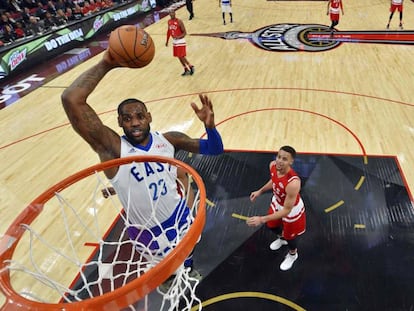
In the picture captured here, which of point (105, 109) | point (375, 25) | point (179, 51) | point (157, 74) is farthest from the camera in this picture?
point (375, 25)

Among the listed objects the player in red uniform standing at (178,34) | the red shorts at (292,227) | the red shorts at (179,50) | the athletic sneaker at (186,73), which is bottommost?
the athletic sneaker at (186,73)

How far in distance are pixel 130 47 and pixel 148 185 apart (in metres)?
1.07

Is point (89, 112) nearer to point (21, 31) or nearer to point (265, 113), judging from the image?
point (265, 113)

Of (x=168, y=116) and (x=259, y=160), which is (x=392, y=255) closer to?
(x=259, y=160)

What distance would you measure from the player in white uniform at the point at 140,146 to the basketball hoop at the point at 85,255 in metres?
0.15

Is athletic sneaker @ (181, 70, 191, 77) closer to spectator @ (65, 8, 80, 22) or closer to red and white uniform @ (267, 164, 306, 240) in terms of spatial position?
spectator @ (65, 8, 80, 22)

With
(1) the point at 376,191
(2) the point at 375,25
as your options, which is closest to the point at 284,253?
(1) the point at 376,191

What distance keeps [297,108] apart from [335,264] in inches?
153

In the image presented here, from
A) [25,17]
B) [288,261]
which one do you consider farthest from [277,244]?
[25,17]

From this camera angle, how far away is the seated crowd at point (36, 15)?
10278mm

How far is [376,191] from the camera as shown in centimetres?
443

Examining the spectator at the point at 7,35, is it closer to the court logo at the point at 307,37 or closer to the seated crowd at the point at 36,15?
the seated crowd at the point at 36,15

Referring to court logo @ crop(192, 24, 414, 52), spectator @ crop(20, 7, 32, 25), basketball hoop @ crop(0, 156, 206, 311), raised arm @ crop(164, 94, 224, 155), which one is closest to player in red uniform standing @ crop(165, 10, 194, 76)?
court logo @ crop(192, 24, 414, 52)

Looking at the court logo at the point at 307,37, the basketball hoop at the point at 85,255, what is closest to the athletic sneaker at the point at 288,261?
the basketball hoop at the point at 85,255
